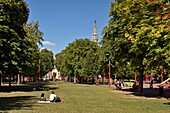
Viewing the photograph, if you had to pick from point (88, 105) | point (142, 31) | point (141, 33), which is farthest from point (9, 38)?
point (88, 105)

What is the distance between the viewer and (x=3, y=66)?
38500 mm

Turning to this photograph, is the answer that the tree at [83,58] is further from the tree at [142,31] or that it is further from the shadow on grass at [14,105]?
the shadow on grass at [14,105]

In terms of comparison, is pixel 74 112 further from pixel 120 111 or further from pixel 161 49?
pixel 161 49

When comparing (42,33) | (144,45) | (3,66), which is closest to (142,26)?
(144,45)

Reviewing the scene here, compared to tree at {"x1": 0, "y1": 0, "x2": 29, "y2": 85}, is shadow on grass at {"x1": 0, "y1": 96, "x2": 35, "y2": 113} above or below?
below

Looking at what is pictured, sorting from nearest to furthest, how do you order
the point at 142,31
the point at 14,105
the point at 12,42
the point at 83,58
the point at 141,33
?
the point at 14,105 < the point at 142,31 < the point at 141,33 < the point at 12,42 < the point at 83,58

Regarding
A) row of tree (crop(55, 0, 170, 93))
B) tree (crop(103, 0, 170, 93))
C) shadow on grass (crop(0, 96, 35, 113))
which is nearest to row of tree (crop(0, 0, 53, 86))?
row of tree (crop(55, 0, 170, 93))

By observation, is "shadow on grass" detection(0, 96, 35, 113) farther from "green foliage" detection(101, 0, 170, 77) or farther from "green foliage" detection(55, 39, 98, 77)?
"green foliage" detection(55, 39, 98, 77)

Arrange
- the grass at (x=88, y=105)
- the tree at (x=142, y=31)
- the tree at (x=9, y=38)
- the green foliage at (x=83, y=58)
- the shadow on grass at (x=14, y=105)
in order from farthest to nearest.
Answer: the green foliage at (x=83, y=58), the tree at (x=9, y=38), the tree at (x=142, y=31), the shadow on grass at (x=14, y=105), the grass at (x=88, y=105)

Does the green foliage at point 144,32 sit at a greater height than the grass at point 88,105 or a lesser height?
greater

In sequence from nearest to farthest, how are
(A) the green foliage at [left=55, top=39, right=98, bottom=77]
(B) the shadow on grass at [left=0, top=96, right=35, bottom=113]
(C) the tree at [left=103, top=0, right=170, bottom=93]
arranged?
(B) the shadow on grass at [left=0, top=96, right=35, bottom=113] < (C) the tree at [left=103, top=0, right=170, bottom=93] < (A) the green foliage at [left=55, top=39, right=98, bottom=77]

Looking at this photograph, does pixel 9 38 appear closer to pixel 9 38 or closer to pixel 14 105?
→ pixel 9 38

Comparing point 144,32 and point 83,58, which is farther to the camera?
point 83,58

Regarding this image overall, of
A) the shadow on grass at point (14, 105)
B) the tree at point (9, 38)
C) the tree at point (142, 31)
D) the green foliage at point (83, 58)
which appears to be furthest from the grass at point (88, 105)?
the green foliage at point (83, 58)
